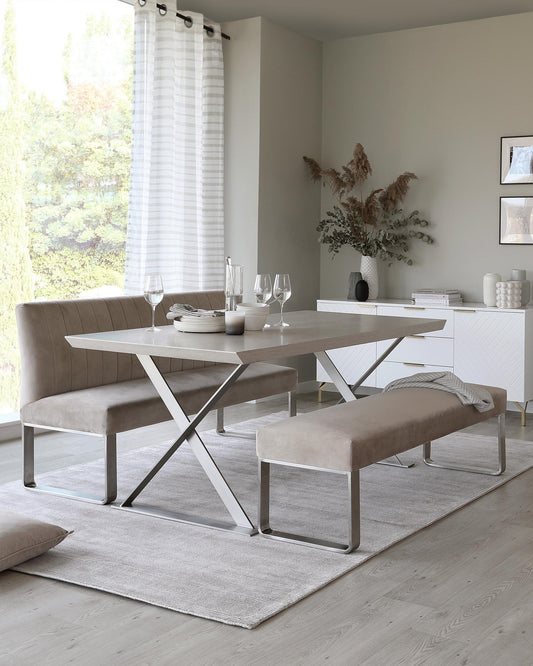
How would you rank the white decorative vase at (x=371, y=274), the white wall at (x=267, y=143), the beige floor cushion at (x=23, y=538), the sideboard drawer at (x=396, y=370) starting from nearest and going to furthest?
the beige floor cushion at (x=23, y=538) → the sideboard drawer at (x=396, y=370) → the white wall at (x=267, y=143) → the white decorative vase at (x=371, y=274)

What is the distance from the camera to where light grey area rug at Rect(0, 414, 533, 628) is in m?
2.59

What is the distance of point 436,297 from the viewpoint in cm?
562

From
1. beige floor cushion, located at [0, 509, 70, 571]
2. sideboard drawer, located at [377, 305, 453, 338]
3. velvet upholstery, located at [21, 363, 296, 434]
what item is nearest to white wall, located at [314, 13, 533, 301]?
sideboard drawer, located at [377, 305, 453, 338]

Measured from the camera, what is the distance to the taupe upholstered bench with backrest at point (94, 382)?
3463 mm

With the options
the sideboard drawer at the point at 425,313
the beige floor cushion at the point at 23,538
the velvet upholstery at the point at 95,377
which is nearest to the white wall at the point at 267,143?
the sideboard drawer at the point at 425,313

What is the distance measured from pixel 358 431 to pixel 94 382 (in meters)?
1.43

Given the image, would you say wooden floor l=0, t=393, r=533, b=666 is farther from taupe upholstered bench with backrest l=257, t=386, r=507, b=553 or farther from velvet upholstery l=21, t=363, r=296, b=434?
velvet upholstery l=21, t=363, r=296, b=434

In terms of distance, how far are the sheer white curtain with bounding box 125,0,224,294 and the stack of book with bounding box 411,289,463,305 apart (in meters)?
1.29

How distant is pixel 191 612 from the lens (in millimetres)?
2422

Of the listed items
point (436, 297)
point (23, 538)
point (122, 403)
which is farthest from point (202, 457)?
point (436, 297)

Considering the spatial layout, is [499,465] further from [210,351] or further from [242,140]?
[242,140]

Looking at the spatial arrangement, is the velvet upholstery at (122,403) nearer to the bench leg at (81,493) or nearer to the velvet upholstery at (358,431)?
the bench leg at (81,493)

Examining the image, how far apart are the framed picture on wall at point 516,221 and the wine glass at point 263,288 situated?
260 centimetres

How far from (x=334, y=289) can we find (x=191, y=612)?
4.28 m
